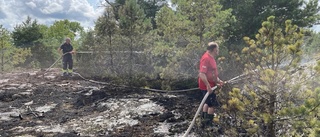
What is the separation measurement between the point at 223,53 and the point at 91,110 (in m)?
5.11

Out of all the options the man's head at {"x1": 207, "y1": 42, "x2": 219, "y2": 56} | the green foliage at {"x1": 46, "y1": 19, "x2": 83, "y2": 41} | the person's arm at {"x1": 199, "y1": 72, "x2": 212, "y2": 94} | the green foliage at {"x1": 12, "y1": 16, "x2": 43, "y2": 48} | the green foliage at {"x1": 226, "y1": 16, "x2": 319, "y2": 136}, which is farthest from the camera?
the green foliage at {"x1": 46, "y1": 19, "x2": 83, "y2": 41}

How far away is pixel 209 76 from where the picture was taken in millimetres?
5035

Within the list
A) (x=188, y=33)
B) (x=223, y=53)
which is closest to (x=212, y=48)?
(x=188, y=33)

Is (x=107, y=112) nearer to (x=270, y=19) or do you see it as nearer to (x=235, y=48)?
(x=270, y=19)

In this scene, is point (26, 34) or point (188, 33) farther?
point (26, 34)

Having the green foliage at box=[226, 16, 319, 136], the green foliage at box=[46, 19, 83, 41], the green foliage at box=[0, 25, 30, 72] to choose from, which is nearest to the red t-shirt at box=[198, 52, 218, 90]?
the green foliage at box=[226, 16, 319, 136]

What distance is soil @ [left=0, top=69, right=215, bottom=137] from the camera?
19.1ft

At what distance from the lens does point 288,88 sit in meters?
3.70

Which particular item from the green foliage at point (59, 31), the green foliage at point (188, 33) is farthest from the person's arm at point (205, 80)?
the green foliage at point (59, 31)

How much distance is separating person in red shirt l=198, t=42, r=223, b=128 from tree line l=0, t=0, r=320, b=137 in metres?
0.30

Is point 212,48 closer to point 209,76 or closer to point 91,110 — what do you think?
point 209,76

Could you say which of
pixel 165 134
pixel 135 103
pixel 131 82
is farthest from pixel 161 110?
pixel 131 82

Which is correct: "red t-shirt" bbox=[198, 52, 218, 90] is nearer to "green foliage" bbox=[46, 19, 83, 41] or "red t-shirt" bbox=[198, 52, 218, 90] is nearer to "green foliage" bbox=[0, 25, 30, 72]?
"green foliage" bbox=[0, 25, 30, 72]

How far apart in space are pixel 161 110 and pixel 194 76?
11.1 ft
